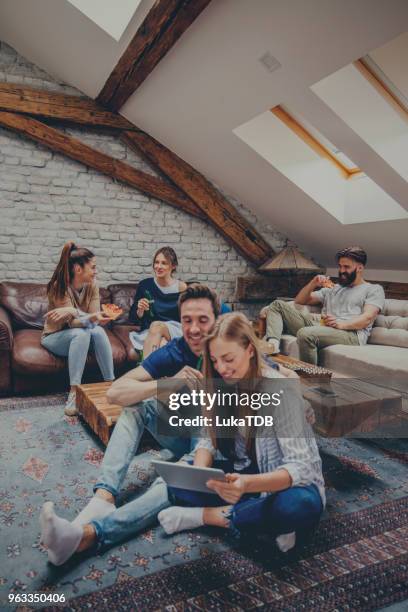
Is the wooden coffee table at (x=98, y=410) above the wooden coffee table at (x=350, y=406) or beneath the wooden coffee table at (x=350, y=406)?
beneath

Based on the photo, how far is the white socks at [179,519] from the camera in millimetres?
1716

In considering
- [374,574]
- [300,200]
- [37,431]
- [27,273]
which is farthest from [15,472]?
[300,200]

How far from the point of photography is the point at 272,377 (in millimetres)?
1650

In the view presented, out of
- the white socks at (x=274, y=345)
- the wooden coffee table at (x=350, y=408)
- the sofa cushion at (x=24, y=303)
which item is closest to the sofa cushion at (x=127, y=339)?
the sofa cushion at (x=24, y=303)

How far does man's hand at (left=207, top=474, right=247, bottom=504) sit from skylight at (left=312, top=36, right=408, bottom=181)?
9.04 ft

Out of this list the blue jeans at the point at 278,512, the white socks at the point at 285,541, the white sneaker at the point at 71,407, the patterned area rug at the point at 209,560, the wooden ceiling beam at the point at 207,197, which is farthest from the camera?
the wooden ceiling beam at the point at 207,197

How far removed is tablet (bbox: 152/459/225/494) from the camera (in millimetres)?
1408

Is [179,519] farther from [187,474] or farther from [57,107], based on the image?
[57,107]

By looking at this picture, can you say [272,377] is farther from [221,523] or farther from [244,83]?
[244,83]

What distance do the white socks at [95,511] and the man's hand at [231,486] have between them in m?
0.51

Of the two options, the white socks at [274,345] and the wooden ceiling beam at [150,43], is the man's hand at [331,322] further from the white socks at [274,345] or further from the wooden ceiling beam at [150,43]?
the wooden ceiling beam at [150,43]

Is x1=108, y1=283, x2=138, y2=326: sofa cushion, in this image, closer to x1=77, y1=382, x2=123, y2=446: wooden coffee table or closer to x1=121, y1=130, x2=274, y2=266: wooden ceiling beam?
x1=121, y1=130, x2=274, y2=266: wooden ceiling beam

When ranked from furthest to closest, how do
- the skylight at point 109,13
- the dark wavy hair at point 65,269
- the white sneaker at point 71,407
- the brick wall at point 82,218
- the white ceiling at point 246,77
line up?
the brick wall at point 82,218 < the skylight at point 109,13 < the dark wavy hair at point 65,269 < the white sneaker at point 71,407 < the white ceiling at point 246,77

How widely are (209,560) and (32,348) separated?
2272mm
